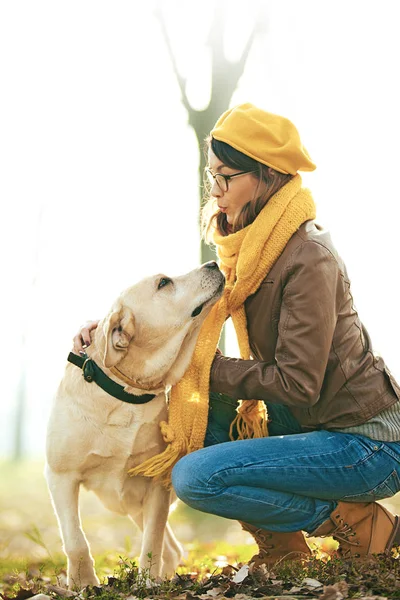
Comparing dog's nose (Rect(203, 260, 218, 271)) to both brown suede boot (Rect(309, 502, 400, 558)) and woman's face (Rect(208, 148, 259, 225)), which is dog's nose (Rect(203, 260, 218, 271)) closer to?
woman's face (Rect(208, 148, 259, 225))

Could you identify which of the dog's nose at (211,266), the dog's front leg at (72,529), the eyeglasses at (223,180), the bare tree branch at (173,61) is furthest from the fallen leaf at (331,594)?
the bare tree branch at (173,61)

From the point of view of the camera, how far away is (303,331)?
9.81 ft

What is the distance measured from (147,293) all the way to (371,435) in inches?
45.8

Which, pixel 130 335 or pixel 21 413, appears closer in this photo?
pixel 130 335

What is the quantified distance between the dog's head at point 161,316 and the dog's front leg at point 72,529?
0.57 meters

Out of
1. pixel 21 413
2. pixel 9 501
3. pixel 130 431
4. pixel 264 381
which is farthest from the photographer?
pixel 21 413

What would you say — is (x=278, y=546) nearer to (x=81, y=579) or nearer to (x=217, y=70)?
(x=81, y=579)

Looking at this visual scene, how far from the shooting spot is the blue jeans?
3088 millimetres

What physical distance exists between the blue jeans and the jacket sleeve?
0.22 m

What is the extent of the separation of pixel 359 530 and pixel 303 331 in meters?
0.97

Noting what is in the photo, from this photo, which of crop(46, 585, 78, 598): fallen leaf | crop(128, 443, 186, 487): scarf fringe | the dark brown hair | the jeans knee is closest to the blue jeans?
the jeans knee

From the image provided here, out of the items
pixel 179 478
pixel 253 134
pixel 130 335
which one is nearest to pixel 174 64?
pixel 253 134

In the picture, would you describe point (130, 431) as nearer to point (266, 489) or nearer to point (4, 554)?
point (266, 489)

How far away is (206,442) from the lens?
3.58m
